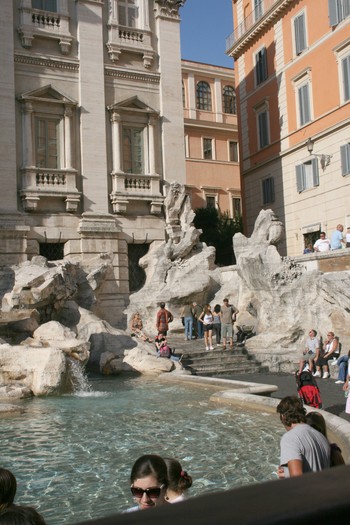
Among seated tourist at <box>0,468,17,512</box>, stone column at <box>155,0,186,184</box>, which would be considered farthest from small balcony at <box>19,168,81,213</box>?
seated tourist at <box>0,468,17,512</box>

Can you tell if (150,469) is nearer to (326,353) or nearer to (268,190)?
(326,353)

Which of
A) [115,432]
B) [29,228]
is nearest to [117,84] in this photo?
[29,228]

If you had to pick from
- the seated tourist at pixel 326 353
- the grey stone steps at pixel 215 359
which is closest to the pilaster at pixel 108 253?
the grey stone steps at pixel 215 359

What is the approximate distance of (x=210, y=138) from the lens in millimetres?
38125

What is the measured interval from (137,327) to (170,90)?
1050cm

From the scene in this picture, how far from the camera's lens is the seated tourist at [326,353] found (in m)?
13.0

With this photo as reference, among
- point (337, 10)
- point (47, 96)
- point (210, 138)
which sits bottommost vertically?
point (47, 96)

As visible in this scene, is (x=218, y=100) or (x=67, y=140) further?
(x=218, y=100)

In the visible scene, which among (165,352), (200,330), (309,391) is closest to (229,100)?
(200,330)

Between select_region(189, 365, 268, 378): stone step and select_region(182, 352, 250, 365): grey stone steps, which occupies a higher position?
select_region(182, 352, 250, 365): grey stone steps

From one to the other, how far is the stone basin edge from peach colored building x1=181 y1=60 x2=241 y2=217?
2518 centimetres

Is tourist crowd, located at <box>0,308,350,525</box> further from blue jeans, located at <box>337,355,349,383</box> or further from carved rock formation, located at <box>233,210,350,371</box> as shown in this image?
carved rock formation, located at <box>233,210,350,371</box>

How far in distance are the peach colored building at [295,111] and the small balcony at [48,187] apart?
9.87 m

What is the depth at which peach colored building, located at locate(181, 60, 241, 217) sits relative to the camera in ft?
121
